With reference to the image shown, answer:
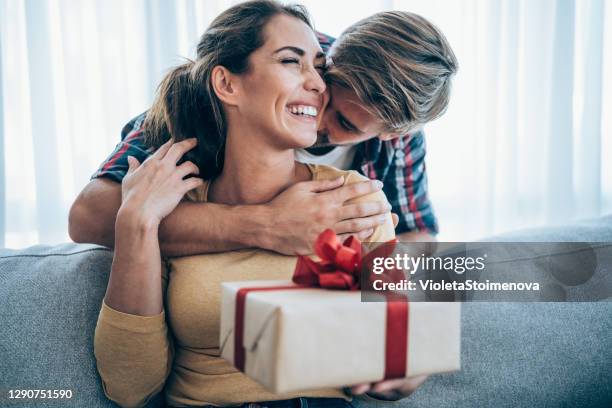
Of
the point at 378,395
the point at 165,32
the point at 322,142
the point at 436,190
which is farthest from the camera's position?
the point at 436,190

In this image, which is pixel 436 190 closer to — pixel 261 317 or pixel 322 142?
pixel 322 142

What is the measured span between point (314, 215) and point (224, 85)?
345mm

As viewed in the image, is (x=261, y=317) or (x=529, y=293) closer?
(x=261, y=317)

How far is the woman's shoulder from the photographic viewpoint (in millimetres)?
1150

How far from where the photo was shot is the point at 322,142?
4.65 feet

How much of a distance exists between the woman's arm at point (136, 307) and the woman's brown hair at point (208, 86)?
0.61 ft

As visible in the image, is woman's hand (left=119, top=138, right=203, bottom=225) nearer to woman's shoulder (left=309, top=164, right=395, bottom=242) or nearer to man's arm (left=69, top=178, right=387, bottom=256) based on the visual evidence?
man's arm (left=69, top=178, right=387, bottom=256)

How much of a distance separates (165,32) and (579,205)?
199 cm

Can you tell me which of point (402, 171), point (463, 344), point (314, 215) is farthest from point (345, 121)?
point (463, 344)

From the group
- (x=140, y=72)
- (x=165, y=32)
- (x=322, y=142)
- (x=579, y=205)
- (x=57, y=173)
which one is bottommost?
(x=579, y=205)

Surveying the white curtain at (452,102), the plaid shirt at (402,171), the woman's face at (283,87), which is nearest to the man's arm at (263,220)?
the woman's face at (283,87)

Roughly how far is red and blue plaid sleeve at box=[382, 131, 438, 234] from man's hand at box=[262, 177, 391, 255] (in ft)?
1.68

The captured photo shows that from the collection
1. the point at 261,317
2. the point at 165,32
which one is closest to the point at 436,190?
the point at 165,32

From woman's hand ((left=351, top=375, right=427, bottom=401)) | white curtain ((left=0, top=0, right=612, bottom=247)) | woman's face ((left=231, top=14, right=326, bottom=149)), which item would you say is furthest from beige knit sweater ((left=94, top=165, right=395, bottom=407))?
white curtain ((left=0, top=0, right=612, bottom=247))
